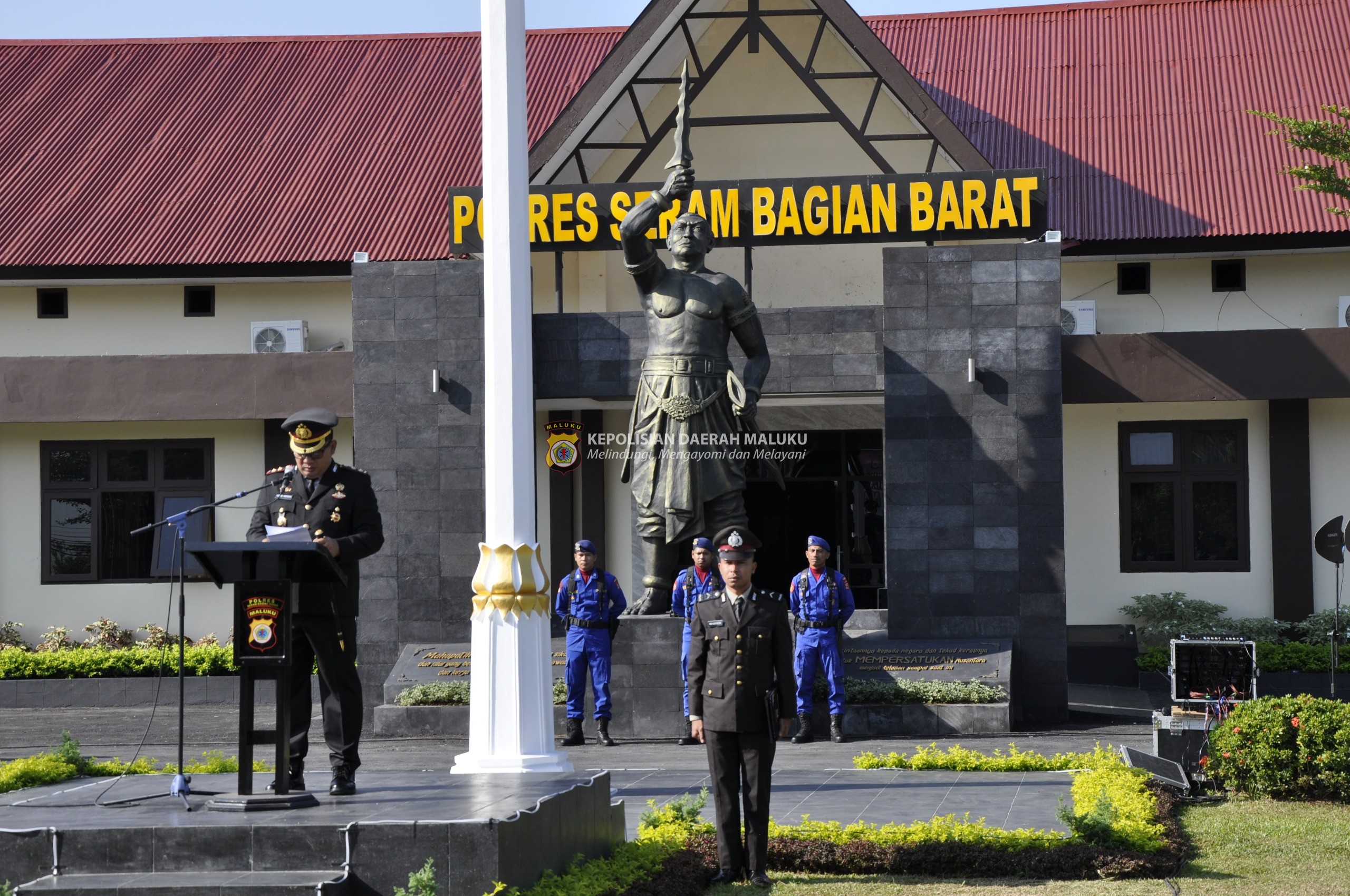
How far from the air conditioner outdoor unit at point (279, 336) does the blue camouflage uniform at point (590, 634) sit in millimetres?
8379

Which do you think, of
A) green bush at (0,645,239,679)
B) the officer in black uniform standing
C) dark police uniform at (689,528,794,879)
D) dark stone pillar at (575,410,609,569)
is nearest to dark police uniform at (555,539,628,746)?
dark police uniform at (689,528,794,879)

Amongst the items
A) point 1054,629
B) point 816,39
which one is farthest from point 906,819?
point 816,39

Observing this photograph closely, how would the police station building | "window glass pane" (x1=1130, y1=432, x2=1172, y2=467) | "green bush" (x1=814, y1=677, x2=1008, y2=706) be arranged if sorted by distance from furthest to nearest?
"window glass pane" (x1=1130, y1=432, x2=1172, y2=467)
the police station building
"green bush" (x1=814, y1=677, x2=1008, y2=706)

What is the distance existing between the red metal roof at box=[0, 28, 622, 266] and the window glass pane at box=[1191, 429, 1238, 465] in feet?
34.6

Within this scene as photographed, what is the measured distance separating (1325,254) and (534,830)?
17288 mm

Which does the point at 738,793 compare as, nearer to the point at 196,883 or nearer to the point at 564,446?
the point at 196,883

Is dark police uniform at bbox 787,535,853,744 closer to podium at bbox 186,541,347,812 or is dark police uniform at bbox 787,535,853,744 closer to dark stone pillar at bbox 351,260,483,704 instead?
dark stone pillar at bbox 351,260,483,704

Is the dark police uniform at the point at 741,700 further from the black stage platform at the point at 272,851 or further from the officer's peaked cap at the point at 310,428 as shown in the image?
the officer's peaked cap at the point at 310,428

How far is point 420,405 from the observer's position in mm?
16516

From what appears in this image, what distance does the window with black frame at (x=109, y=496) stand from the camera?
21.1 meters

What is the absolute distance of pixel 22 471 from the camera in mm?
21141

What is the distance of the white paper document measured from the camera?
6656 mm

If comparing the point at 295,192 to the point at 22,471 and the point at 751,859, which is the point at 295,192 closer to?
the point at 22,471

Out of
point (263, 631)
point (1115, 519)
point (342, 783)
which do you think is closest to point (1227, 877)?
point (342, 783)
